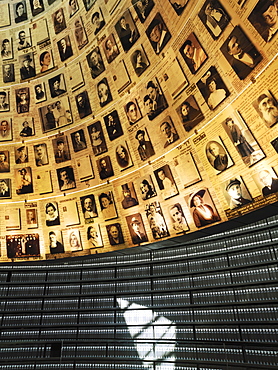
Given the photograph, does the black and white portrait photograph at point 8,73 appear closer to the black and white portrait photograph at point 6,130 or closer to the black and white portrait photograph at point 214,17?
the black and white portrait photograph at point 6,130

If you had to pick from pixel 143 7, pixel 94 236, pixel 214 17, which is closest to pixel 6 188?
pixel 94 236

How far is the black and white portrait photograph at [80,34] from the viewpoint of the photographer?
419 inches

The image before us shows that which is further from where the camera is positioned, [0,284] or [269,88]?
[0,284]

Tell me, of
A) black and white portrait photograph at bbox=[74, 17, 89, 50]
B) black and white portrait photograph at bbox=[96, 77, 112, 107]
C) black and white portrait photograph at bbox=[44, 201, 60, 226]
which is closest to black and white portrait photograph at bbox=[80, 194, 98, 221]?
black and white portrait photograph at bbox=[44, 201, 60, 226]

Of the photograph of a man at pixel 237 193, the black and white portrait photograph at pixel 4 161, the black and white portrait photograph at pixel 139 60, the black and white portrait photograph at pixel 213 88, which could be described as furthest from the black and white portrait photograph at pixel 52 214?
the black and white portrait photograph at pixel 213 88

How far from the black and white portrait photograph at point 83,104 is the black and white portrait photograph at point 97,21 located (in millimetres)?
1806

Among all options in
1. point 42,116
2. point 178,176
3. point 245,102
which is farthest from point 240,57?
point 42,116

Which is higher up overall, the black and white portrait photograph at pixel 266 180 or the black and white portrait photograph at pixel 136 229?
the black and white portrait photograph at pixel 136 229

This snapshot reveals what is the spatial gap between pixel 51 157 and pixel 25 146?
1011 mm

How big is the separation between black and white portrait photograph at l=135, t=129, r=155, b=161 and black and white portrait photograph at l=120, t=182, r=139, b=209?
915 mm

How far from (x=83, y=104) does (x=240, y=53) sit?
542 cm

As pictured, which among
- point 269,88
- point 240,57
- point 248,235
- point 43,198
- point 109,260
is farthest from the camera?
point 109,260

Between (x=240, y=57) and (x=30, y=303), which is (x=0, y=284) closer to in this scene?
(x=30, y=303)

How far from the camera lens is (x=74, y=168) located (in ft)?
36.3
